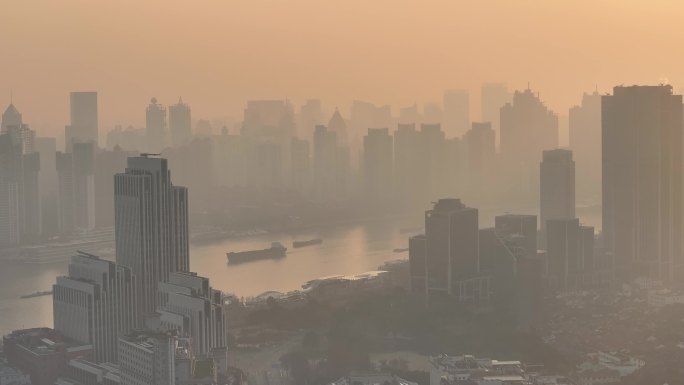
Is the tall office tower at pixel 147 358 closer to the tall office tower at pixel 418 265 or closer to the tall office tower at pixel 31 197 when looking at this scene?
the tall office tower at pixel 418 265

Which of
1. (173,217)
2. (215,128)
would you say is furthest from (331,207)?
(173,217)

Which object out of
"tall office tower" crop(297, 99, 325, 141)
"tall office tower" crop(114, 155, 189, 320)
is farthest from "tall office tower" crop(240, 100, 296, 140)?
"tall office tower" crop(114, 155, 189, 320)

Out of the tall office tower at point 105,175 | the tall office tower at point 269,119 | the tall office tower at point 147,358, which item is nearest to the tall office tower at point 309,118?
the tall office tower at point 269,119

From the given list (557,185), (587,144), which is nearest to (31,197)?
(557,185)

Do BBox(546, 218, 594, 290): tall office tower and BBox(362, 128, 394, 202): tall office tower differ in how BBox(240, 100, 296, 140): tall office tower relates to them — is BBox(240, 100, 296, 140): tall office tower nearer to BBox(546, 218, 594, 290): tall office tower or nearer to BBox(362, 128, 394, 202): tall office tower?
BBox(362, 128, 394, 202): tall office tower

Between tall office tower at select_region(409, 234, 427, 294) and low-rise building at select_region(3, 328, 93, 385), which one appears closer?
low-rise building at select_region(3, 328, 93, 385)

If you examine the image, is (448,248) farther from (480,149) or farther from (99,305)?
(480,149)

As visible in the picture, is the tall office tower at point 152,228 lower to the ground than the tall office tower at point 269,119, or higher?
lower
